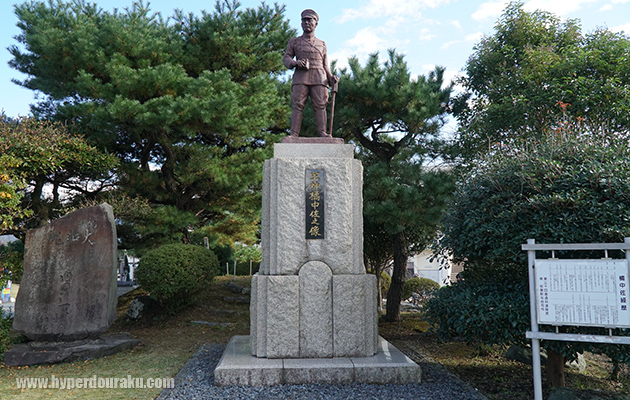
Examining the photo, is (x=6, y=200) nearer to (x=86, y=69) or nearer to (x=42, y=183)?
(x=42, y=183)

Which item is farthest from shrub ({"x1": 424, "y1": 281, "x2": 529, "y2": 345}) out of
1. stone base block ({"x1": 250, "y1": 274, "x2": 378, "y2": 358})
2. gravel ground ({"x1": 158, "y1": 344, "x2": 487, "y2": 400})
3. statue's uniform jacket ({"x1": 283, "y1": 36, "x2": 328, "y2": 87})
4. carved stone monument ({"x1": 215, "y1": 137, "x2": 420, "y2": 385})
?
statue's uniform jacket ({"x1": 283, "y1": 36, "x2": 328, "y2": 87})

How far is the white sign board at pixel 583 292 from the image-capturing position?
314cm

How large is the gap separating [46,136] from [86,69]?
1952 millimetres

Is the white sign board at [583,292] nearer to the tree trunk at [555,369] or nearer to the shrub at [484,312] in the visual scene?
the shrub at [484,312]

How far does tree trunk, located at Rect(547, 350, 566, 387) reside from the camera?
418cm

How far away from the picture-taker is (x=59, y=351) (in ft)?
17.5

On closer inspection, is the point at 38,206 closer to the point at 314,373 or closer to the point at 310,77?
the point at 310,77

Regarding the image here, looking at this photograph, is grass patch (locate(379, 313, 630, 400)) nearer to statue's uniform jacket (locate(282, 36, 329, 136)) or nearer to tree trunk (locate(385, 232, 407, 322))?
tree trunk (locate(385, 232, 407, 322))

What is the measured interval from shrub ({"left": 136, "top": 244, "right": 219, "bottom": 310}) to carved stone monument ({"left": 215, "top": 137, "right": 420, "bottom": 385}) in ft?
9.00

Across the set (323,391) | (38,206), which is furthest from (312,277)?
(38,206)

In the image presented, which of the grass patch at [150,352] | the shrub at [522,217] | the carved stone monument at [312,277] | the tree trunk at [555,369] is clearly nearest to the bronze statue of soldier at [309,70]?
the carved stone monument at [312,277]

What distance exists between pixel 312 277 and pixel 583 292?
2513mm

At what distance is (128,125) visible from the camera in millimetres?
7855

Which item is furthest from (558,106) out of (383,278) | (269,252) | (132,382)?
(132,382)
